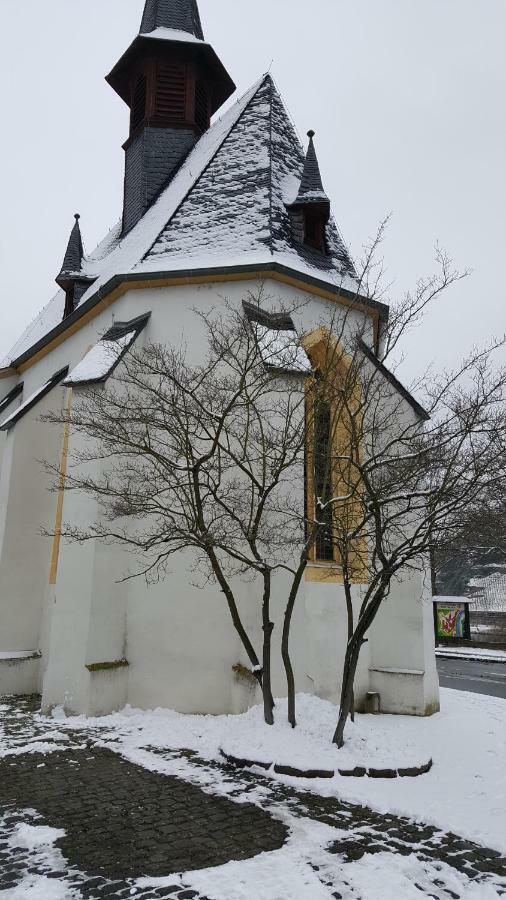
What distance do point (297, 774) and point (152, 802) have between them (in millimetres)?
1492

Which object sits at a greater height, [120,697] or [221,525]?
[221,525]

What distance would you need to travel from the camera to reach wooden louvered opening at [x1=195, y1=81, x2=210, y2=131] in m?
15.6

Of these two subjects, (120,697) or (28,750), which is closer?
(28,750)

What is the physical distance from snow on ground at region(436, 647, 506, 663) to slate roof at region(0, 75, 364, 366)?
1578 centimetres

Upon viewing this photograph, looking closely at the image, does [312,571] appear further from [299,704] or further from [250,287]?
[250,287]

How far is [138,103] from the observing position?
1582 cm

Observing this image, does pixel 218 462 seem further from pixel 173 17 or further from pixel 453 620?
pixel 453 620

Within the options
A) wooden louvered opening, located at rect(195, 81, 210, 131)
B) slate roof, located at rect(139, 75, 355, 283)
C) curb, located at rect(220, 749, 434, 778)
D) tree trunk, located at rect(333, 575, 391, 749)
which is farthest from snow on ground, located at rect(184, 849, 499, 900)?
wooden louvered opening, located at rect(195, 81, 210, 131)

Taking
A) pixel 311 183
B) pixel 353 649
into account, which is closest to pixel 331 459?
pixel 353 649

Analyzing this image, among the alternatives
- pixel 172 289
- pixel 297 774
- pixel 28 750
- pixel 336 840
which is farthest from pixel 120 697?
pixel 172 289

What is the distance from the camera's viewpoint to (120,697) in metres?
8.80

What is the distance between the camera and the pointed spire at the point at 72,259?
13.5 m

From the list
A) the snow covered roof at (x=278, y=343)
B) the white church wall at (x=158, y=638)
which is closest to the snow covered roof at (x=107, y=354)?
the white church wall at (x=158, y=638)

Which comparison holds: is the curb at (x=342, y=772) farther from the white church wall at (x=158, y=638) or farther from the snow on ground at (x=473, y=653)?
the snow on ground at (x=473, y=653)
